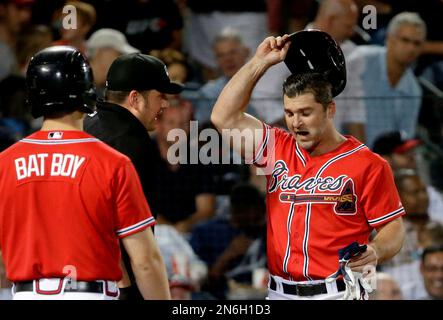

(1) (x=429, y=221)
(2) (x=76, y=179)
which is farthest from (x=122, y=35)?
(2) (x=76, y=179)

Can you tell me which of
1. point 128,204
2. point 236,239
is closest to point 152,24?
point 236,239

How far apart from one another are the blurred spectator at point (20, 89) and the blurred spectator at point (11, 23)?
0.06 m

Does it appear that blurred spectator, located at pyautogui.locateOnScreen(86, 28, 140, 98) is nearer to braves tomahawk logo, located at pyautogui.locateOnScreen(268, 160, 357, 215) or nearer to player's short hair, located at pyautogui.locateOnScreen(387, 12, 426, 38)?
player's short hair, located at pyautogui.locateOnScreen(387, 12, 426, 38)

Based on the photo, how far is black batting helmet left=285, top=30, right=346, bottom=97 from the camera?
189 inches

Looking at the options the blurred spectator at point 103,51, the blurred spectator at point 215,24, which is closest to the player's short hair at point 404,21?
the blurred spectator at point 215,24

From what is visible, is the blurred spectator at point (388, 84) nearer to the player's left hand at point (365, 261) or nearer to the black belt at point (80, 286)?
the player's left hand at point (365, 261)

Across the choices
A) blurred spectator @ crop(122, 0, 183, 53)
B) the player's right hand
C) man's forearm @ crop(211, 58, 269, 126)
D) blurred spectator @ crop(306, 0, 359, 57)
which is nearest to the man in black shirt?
man's forearm @ crop(211, 58, 269, 126)

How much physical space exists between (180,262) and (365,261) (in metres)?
2.89

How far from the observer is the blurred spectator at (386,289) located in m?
6.59

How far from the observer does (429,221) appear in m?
7.34

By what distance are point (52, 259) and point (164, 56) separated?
14.4 feet

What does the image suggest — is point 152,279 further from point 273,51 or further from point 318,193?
point 273,51

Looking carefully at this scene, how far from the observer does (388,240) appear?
4.50 meters

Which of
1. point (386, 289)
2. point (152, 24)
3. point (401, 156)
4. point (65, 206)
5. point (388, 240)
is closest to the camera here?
point (65, 206)
